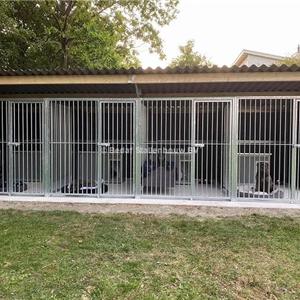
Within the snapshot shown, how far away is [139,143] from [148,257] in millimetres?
3182

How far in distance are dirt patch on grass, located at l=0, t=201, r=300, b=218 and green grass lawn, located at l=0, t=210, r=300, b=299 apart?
14.8 inches

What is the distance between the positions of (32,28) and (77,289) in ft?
51.5

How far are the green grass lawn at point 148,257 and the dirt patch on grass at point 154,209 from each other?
0.37 meters

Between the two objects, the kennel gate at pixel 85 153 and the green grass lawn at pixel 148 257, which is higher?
the kennel gate at pixel 85 153

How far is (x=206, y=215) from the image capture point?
5.90 meters

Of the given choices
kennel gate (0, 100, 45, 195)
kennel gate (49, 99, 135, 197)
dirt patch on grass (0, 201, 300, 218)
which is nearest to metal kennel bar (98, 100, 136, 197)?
kennel gate (49, 99, 135, 197)

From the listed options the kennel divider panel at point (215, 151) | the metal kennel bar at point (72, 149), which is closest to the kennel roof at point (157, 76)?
the kennel divider panel at point (215, 151)

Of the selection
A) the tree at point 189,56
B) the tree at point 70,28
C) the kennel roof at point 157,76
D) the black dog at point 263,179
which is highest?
the tree at point 189,56

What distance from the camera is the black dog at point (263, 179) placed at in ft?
23.9

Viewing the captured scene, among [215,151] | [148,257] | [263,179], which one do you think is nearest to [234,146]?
[263,179]

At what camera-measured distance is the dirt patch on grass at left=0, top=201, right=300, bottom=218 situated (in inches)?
238

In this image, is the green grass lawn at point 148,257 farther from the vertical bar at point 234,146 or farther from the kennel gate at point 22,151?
the kennel gate at point 22,151

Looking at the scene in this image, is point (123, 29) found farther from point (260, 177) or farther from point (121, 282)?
point (121, 282)

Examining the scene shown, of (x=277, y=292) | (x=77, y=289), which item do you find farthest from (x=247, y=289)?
(x=77, y=289)
